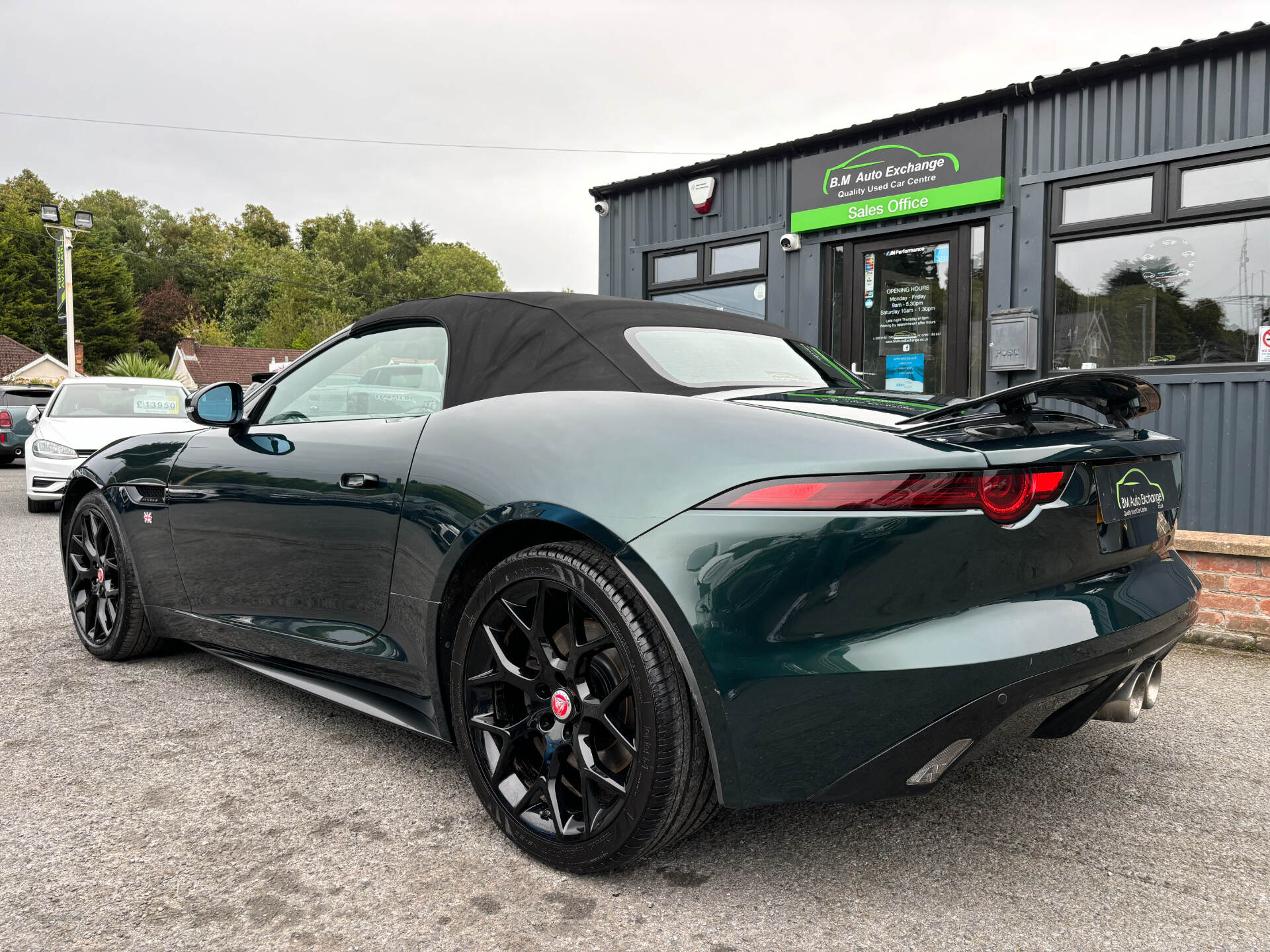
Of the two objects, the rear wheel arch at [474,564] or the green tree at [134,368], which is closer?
the rear wheel arch at [474,564]

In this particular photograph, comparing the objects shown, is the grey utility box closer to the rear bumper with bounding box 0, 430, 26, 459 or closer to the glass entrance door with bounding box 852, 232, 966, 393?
the glass entrance door with bounding box 852, 232, 966, 393

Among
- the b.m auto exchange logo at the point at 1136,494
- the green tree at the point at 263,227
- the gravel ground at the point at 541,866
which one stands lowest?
the gravel ground at the point at 541,866

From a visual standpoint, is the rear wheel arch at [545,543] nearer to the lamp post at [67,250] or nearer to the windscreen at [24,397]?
the windscreen at [24,397]

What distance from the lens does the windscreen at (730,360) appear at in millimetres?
2422

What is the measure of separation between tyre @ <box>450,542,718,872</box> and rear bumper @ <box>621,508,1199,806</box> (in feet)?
0.31

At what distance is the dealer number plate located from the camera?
2072 millimetres

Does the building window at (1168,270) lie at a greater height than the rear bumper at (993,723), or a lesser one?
greater

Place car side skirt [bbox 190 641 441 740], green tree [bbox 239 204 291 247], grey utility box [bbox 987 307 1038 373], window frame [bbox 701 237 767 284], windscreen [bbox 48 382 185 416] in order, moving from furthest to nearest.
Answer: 1. green tree [bbox 239 204 291 247]
2. windscreen [bbox 48 382 185 416]
3. window frame [bbox 701 237 767 284]
4. grey utility box [bbox 987 307 1038 373]
5. car side skirt [bbox 190 641 441 740]

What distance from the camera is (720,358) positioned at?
2.61 meters

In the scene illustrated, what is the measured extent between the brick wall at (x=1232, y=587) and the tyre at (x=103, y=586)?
15.6 feet

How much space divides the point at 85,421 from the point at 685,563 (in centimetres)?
1061

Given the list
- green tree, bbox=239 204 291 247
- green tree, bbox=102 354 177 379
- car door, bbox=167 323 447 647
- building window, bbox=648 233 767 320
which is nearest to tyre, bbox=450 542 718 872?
car door, bbox=167 323 447 647

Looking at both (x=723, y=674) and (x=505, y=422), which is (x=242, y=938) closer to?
(x=723, y=674)

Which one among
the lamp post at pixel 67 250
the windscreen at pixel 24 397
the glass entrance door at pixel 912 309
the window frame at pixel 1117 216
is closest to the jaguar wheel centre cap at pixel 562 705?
the glass entrance door at pixel 912 309
